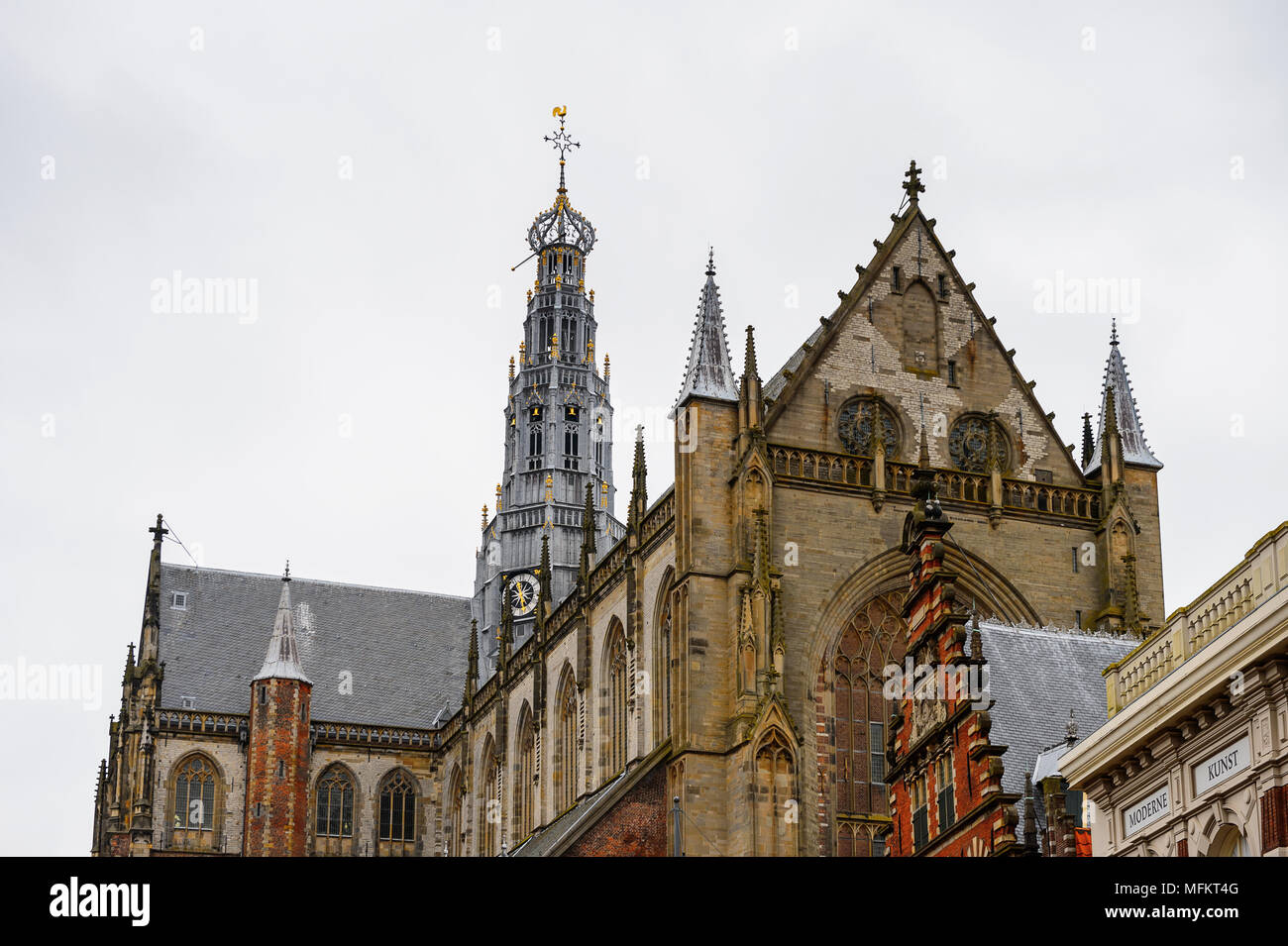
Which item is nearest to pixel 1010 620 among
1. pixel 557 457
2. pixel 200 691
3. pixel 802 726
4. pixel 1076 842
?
pixel 802 726

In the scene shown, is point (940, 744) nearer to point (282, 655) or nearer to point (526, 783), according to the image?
point (526, 783)

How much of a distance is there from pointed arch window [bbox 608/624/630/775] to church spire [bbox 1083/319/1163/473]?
510 inches

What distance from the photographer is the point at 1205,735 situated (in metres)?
27.4

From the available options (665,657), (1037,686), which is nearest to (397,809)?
(665,657)

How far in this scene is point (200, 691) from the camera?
246ft

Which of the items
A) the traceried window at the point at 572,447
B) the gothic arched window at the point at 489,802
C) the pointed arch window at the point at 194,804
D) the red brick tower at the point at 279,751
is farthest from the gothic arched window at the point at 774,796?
the traceried window at the point at 572,447

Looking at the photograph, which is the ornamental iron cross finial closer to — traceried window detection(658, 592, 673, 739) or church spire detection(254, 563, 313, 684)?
traceried window detection(658, 592, 673, 739)

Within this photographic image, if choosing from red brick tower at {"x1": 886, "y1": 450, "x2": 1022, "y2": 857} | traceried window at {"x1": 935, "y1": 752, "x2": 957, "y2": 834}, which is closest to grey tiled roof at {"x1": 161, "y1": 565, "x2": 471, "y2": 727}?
red brick tower at {"x1": 886, "y1": 450, "x2": 1022, "y2": 857}

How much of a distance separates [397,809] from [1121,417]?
3297 cm

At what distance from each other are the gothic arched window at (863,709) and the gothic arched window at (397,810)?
29967mm

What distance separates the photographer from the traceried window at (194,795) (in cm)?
7194

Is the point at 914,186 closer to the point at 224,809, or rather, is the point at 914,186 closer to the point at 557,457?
the point at 224,809

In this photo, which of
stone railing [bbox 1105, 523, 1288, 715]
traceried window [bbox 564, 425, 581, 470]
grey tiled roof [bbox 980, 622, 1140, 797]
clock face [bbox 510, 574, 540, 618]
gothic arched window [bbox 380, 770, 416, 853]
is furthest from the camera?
traceried window [bbox 564, 425, 581, 470]

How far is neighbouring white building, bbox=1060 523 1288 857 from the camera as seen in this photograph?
2559 cm
